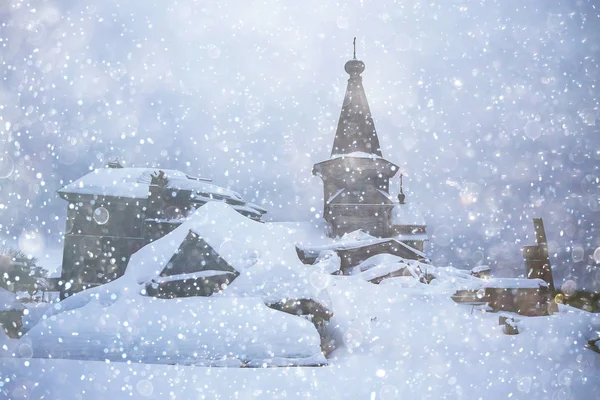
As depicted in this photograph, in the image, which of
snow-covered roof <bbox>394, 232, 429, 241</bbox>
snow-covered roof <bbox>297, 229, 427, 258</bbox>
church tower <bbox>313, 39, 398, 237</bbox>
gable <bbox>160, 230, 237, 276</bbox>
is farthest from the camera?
snow-covered roof <bbox>394, 232, 429, 241</bbox>

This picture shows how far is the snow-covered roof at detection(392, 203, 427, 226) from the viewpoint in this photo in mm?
31953

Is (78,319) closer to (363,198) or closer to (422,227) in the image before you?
(363,198)

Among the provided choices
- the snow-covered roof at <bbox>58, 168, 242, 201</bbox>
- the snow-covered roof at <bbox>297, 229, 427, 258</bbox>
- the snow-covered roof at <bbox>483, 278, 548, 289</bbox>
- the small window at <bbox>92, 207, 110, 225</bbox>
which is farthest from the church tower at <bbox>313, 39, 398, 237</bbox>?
the small window at <bbox>92, 207, 110, 225</bbox>

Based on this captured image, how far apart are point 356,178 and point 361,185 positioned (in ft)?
2.34

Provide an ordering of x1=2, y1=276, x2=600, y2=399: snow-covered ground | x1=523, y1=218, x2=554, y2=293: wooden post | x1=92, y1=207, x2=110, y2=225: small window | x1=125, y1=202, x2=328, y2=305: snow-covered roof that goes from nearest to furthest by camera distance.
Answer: x1=2, y1=276, x2=600, y2=399: snow-covered ground, x1=125, y1=202, x2=328, y2=305: snow-covered roof, x1=523, y1=218, x2=554, y2=293: wooden post, x1=92, y1=207, x2=110, y2=225: small window

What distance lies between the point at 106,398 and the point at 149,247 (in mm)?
6052

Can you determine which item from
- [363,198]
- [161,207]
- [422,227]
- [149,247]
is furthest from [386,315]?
[422,227]

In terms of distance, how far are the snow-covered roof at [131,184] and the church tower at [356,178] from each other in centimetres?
858

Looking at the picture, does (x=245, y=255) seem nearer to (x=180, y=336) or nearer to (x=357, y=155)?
(x=180, y=336)

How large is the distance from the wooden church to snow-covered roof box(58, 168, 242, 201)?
28.3 feet

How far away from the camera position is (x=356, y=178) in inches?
1219

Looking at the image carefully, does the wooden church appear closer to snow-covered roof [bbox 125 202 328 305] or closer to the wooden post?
the wooden post

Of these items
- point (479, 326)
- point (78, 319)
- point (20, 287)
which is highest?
point (78, 319)

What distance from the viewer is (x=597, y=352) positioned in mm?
8992
